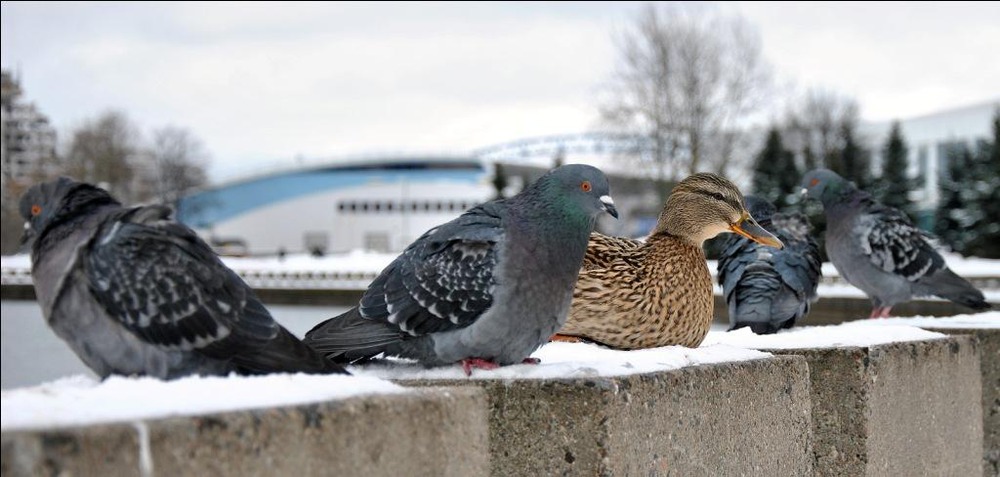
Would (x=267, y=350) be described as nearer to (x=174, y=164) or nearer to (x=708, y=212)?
(x=708, y=212)

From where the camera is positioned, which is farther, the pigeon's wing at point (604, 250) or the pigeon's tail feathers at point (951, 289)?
the pigeon's tail feathers at point (951, 289)

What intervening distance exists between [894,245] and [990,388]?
1.46 m

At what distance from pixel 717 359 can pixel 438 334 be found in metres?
0.91

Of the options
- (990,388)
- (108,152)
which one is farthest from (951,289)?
(108,152)

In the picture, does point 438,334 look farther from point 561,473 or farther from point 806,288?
point 806,288

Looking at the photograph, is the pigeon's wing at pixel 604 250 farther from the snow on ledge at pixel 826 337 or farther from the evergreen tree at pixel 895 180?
the evergreen tree at pixel 895 180

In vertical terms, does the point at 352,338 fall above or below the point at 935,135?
above

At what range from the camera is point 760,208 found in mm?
6227

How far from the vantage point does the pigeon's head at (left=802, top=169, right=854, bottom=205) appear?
7727mm

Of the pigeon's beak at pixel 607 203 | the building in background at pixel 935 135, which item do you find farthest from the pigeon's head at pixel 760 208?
the building in background at pixel 935 135

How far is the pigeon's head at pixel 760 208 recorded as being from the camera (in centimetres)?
614

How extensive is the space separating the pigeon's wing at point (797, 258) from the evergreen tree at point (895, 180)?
34235 millimetres

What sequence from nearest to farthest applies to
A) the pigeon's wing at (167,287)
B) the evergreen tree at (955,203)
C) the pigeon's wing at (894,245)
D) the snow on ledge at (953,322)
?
the pigeon's wing at (167,287) → the snow on ledge at (953,322) → the pigeon's wing at (894,245) → the evergreen tree at (955,203)

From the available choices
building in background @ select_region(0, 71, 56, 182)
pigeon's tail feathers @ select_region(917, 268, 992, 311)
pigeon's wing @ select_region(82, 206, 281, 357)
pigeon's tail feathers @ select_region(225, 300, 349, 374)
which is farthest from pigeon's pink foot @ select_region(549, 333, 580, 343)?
building in background @ select_region(0, 71, 56, 182)
